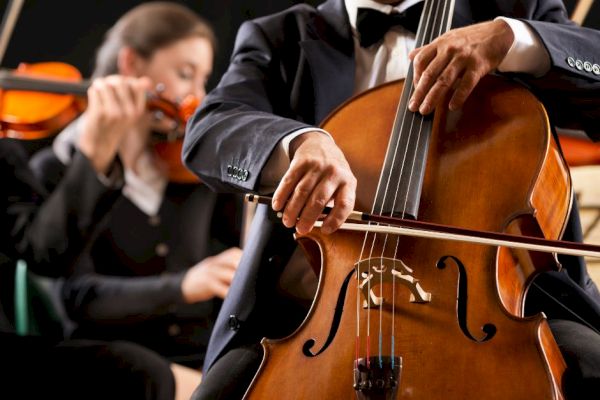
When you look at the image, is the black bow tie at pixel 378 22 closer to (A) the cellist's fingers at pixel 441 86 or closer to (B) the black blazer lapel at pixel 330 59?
(B) the black blazer lapel at pixel 330 59

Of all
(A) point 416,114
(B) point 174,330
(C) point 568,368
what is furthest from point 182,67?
(C) point 568,368

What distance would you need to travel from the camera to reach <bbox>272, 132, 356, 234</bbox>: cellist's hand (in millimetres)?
903

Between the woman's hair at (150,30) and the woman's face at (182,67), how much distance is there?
0.02 meters

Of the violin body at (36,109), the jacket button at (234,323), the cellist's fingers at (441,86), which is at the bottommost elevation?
the violin body at (36,109)

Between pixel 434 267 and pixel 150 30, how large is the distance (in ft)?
5.17

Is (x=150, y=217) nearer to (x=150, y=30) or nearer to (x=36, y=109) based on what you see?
(x=36, y=109)

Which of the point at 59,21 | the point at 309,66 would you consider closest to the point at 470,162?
the point at 309,66

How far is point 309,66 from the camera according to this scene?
49.9 inches

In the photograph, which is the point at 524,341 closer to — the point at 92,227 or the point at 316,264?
the point at 316,264

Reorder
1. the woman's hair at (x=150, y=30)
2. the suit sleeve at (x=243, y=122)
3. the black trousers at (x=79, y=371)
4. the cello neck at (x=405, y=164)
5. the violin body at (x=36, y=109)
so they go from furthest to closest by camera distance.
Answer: the woman's hair at (x=150, y=30) → the violin body at (x=36, y=109) → the black trousers at (x=79, y=371) → the suit sleeve at (x=243, y=122) → the cello neck at (x=405, y=164)

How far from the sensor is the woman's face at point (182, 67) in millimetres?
2223

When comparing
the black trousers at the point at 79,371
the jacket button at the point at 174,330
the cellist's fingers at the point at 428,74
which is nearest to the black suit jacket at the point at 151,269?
the jacket button at the point at 174,330

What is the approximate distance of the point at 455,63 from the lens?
1.00 metres

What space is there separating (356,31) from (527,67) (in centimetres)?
32
